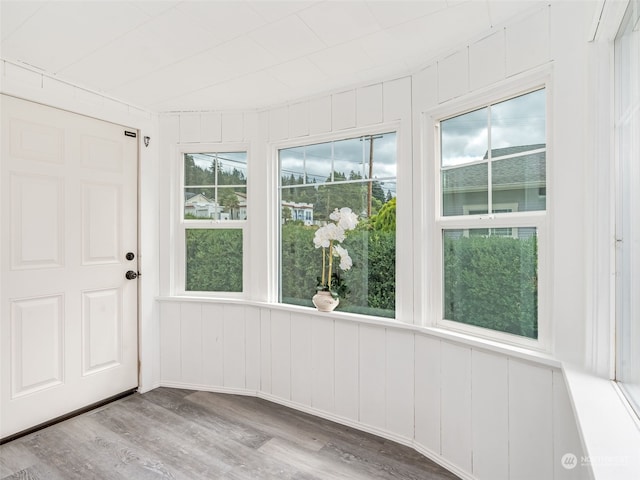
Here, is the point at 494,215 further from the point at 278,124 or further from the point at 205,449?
the point at 205,449

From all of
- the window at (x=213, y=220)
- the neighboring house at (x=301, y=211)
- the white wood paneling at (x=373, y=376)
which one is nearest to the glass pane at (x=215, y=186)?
the window at (x=213, y=220)

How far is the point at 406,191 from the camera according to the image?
205 cm

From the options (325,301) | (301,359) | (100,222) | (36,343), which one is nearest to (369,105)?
(325,301)

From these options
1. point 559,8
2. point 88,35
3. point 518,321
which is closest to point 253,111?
point 88,35

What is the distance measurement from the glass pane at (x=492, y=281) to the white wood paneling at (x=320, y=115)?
1128 millimetres

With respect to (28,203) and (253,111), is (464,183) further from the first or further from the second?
(28,203)

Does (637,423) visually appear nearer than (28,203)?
Yes

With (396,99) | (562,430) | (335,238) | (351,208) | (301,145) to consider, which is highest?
(396,99)

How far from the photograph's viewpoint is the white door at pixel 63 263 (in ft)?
6.66

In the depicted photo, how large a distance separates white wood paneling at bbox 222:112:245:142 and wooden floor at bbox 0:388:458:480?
2.07 meters

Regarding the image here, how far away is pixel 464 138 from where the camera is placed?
185 cm

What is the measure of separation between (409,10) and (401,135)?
0.69 meters

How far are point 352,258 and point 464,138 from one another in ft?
3.34

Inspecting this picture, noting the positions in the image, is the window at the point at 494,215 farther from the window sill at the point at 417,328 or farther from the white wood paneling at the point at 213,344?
the white wood paneling at the point at 213,344
